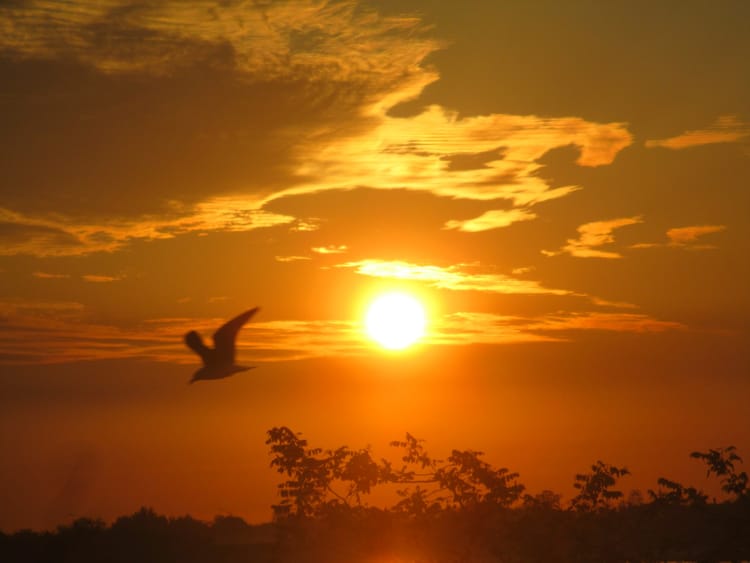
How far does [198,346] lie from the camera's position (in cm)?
2334

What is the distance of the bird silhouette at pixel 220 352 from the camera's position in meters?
22.8

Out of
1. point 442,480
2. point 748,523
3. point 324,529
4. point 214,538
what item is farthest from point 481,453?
point 214,538

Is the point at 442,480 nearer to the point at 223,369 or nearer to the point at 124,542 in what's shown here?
the point at 223,369

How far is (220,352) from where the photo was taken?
2308 centimetres

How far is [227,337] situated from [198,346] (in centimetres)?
85

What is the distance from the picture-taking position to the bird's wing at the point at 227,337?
22.8 m

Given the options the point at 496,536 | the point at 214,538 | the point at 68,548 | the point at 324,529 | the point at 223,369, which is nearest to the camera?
the point at 223,369

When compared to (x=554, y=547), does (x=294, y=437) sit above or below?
above

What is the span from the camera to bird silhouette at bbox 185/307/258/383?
22.8 metres

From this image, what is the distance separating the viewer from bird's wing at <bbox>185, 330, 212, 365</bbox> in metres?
23.2

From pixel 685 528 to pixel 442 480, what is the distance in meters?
6.46

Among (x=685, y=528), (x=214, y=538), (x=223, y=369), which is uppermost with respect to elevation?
(x=223, y=369)

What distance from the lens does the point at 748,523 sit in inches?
810

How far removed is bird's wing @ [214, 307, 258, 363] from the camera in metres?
22.8
